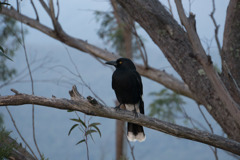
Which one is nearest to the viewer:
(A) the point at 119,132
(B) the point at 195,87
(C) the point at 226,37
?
(B) the point at 195,87

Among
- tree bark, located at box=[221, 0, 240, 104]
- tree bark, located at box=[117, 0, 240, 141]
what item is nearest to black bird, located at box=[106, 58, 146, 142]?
tree bark, located at box=[117, 0, 240, 141]

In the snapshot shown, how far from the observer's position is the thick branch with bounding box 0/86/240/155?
7.53 ft

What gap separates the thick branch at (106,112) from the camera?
7.53 ft

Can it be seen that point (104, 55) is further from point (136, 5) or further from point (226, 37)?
point (226, 37)

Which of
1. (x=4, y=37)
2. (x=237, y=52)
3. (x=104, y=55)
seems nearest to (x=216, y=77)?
(x=237, y=52)

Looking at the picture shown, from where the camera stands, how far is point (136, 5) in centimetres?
362

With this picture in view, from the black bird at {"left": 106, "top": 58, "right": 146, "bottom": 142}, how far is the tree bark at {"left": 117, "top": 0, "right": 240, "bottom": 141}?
50 centimetres

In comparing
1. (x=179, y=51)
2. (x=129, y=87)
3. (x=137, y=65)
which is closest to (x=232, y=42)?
(x=179, y=51)

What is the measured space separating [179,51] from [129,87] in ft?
2.41

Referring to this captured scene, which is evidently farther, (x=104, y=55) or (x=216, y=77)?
(x=104, y=55)

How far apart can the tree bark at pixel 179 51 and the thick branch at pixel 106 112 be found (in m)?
0.73

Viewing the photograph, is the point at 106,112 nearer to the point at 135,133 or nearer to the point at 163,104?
the point at 135,133

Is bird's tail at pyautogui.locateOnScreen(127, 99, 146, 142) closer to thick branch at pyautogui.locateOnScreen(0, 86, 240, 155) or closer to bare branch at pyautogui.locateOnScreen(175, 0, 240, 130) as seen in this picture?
thick branch at pyautogui.locateOnScreen(0, 86, 240, 155)

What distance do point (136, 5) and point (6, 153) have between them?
2107mm
